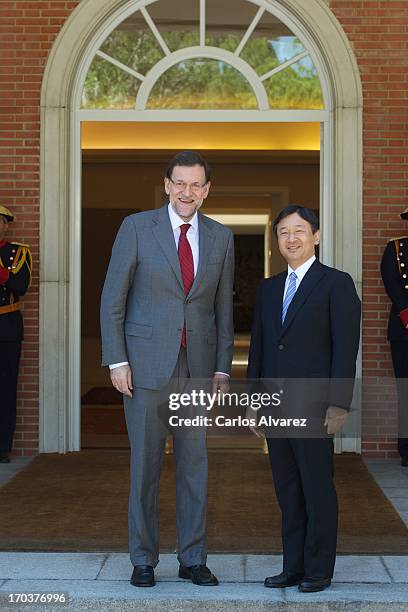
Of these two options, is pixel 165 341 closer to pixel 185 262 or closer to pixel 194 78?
pixel 185 262

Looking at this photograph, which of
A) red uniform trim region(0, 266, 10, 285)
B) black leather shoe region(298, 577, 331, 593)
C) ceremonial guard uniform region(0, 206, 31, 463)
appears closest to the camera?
black leather shoe region(298, 577, 331, 593)

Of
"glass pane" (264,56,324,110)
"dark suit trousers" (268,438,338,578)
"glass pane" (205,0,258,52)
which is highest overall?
"glass pane" (205,0,258,52)

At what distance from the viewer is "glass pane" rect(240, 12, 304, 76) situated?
7629 mm

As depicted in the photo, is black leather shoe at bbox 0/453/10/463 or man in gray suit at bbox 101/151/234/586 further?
black leather shoe at bbox 0/453/10/463

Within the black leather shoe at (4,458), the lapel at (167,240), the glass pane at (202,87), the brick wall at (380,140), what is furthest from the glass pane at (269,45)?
the lapel at (167,240)

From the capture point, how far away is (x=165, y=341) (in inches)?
154

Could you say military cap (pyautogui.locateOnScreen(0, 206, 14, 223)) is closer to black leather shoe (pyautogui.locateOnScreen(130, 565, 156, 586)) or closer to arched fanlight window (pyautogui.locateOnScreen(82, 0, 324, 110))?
arched fanlight window (pyautogui.locateOnScreen(82, 0, 324, 110))

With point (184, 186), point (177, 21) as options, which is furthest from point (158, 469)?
point (177, 21)

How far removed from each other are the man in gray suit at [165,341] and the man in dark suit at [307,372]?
0.25 meters

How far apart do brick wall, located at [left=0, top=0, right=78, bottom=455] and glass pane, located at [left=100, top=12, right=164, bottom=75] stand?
0.41 metres

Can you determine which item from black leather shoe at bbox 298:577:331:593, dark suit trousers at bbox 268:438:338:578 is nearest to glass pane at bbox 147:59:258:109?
A: dark suit trousers at bbox 268:438:338:578

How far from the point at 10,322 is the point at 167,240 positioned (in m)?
3.51

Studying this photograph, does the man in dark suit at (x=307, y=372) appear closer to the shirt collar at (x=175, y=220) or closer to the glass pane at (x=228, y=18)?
the shirt collar at (x=175, y=220)

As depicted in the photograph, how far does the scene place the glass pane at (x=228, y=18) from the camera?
7621 mm
